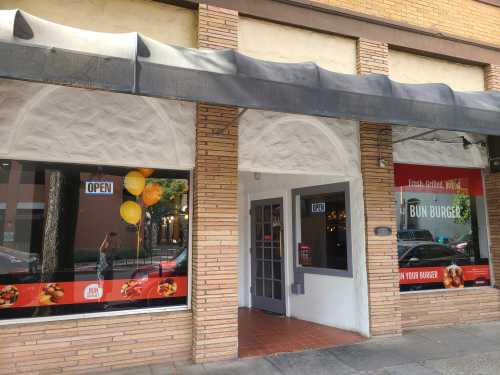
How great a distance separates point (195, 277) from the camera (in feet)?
17.0

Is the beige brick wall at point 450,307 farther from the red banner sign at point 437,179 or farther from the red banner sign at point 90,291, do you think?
the red banner sign at point 90,291

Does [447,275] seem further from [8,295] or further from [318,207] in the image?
[8,295]

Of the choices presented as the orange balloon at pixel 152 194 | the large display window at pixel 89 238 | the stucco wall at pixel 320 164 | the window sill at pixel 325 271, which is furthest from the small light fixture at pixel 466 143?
the orange balloon at pixel 152 194

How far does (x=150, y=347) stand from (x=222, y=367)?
0.96 metres

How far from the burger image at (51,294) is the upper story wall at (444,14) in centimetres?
573

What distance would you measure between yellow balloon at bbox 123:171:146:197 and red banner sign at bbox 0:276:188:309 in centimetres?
121

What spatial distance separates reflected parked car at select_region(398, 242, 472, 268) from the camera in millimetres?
6898

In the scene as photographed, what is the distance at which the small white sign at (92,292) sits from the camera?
501cm

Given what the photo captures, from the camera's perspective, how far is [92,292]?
5.04 metres

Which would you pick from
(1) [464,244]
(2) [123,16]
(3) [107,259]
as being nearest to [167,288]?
(3) [107,259]

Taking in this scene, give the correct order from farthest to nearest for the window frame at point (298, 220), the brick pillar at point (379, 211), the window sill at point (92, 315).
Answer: the window frame at point (298, 220), the brick pillar at point (379, 211), the window sill at point (92, 315)

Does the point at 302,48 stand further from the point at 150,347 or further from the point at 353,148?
the point at 150,347

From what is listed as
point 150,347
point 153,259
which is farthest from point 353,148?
point 150,347

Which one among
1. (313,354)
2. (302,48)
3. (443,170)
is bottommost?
(313,354)
